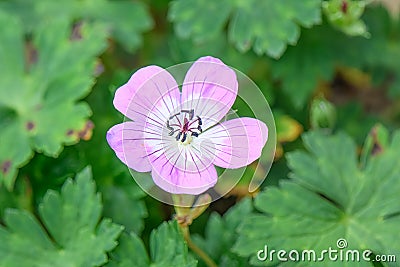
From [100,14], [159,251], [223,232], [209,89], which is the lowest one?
[223,232]

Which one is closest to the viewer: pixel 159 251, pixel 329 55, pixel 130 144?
pixel 130 144

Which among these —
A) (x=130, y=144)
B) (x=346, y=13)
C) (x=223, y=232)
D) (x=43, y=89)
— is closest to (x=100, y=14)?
(x=43, y=89)

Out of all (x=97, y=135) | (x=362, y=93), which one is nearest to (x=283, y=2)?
(x=97, y=135)

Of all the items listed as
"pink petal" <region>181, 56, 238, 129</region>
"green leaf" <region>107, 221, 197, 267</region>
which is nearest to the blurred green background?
"green leaf" <region>107, 221, 197, 267</region>

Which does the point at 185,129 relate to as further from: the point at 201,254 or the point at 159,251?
the point at 201,254

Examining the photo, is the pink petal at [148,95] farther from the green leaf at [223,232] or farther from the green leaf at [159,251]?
the green leaf at [223,232]

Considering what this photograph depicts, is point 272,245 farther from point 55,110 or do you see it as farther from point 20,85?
point 20,85
